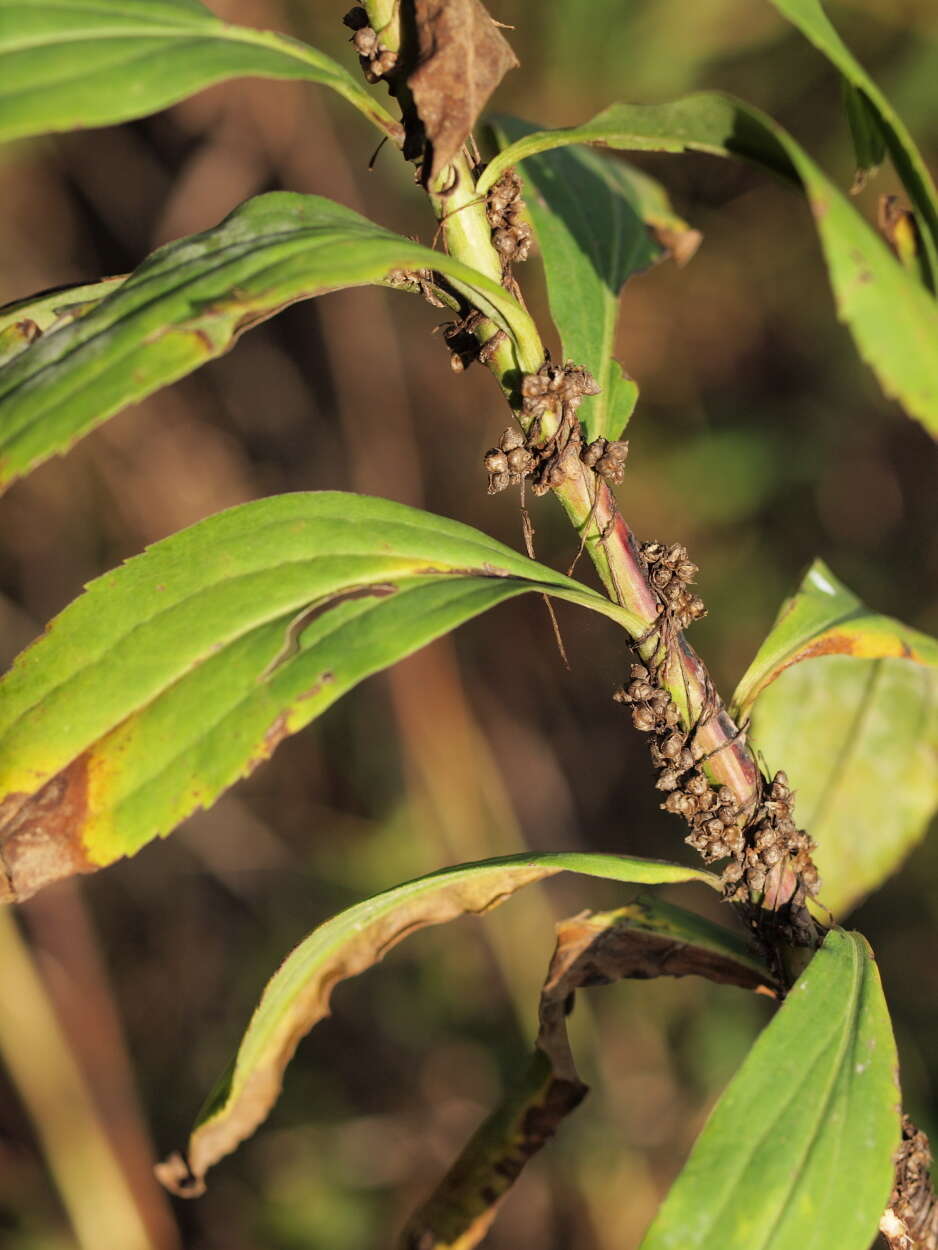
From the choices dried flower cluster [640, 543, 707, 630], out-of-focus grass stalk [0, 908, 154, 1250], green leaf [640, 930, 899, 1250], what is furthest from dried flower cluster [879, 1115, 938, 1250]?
out-of-focus grass stalk [0, 908, 154, 1250]

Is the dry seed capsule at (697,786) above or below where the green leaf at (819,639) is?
below

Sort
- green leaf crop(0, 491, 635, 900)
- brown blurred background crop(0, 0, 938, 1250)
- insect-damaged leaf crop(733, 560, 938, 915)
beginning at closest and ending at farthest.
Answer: green leaf crop(0, 491, 635, 900)
insect-damaged leaf crop(733, 560, 938, 915)
brown blurred background crop(0, 0, 938, 1250)

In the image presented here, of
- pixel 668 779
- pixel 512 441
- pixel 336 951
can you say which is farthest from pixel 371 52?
pixel 336 951

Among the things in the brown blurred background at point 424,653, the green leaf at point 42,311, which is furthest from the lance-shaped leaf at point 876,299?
the brown blurred background at point 424,653

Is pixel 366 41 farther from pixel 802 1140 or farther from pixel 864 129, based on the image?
pixel 802 1140

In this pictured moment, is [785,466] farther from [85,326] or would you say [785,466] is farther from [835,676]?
[85,326]

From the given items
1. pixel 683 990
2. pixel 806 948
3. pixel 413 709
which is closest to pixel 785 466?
pixel 413 709

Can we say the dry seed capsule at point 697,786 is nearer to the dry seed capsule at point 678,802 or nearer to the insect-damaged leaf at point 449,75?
the dry seed capsule at point 678,802

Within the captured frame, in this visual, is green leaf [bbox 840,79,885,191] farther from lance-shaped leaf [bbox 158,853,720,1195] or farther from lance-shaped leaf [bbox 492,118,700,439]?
lance-shaped leaf [bbox 158,853,720,1195]
